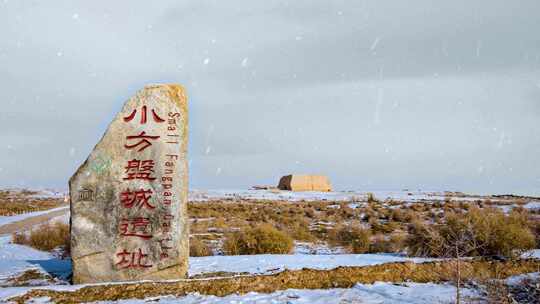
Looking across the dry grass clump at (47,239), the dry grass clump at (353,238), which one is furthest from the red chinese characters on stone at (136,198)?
the dry grass clump at (353,238)

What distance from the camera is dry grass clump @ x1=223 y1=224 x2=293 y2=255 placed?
11.3 m

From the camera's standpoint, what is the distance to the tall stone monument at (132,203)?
739 cm

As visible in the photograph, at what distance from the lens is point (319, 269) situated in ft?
25.1

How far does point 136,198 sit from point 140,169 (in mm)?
472

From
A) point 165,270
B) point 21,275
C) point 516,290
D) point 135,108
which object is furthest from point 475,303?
point 21,275

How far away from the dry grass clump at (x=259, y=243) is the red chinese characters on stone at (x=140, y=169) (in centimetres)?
447

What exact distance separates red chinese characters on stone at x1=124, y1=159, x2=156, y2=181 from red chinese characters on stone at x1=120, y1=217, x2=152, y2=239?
675 millimetres

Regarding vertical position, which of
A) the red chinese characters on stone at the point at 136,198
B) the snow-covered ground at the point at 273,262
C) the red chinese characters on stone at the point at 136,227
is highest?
the red chinese characters on stone at the point at 136,198

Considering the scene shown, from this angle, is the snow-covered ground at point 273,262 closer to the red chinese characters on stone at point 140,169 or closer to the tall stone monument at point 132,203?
the tall stone monument at point 132,203

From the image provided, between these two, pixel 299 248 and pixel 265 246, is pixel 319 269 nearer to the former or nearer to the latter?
pixel 265 246

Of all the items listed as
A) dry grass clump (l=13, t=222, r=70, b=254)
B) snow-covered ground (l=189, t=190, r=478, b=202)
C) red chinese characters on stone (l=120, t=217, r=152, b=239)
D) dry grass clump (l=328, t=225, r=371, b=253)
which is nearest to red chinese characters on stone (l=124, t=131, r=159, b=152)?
red chinese characters on stone (l=120, t=217, r=152, b=239)

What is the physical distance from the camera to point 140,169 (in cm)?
753

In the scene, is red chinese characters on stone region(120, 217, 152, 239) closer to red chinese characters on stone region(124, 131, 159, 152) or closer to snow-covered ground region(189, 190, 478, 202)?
red chinese characters on stone region(124, 131, 159, 152)

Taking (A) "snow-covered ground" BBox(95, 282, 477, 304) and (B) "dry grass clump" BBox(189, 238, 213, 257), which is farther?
(B) "dry grass clump" BBox(189, 238, 213, 257)
